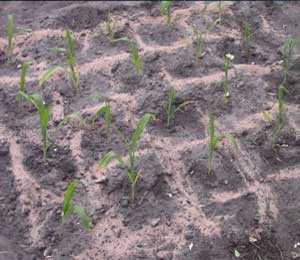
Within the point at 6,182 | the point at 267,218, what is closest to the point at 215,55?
the point at 267,218

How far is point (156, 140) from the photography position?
2.58m

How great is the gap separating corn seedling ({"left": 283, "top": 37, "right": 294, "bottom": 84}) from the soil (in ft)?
0.12

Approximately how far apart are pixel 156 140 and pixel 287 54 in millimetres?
899

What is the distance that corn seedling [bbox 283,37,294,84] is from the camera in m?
2.83

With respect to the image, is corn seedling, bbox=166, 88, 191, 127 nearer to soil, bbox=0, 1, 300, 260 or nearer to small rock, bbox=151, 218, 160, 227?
soil, bbox=0, 1, 300, 260

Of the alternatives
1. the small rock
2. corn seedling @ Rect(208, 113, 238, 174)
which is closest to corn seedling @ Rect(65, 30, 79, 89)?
corn seedling @ Rect(208, 113, 238, 174)

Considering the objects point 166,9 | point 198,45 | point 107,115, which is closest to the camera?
point 107,115

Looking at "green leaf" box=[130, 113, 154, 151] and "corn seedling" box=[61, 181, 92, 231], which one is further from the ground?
"green leaf" box=[130, 113, 154, 151]

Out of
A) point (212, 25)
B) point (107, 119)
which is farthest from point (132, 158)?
point (212, 25)

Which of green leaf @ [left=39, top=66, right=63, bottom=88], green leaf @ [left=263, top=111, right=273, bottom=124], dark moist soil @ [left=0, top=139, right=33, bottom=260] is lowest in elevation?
dark moist soil @ [left=0, top=139, right=33, bottom=260]

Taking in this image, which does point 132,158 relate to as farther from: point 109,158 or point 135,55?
point 135,55

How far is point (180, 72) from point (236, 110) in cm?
37

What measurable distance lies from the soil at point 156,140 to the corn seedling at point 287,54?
4cm

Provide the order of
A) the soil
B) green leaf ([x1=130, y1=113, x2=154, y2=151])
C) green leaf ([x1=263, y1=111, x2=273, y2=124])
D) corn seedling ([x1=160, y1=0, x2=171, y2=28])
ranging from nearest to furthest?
the soil, green leaf ([x1=130, y1=113, x2=154, y2=151]), green leaf ([x1=263, y1=111, x2=273, y2=124]), corn seedling ([x1=160, y1=0, x2=171, y2=28])
